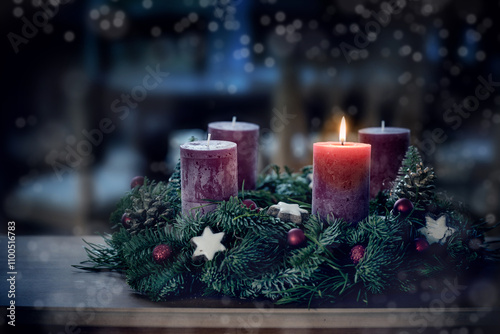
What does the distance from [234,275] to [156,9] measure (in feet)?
6.59

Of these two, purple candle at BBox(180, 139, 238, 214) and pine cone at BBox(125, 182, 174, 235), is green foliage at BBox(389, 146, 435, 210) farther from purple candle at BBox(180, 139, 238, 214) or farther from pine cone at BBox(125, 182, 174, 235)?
pine cone at BBox(125, 182, 174, 235)

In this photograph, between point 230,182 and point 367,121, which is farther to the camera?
point 367,121

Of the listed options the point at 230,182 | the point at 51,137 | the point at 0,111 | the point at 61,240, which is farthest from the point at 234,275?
the point at 0,111

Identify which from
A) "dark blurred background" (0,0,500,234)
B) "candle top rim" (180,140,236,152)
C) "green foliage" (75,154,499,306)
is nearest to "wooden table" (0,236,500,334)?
"green foliage" (75,154,499,306)

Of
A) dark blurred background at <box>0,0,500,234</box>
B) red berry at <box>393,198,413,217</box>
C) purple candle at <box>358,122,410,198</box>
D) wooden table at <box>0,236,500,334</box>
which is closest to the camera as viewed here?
wooden table at <box>0,236,500,334</box>

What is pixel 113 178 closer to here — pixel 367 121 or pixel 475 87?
pixel 367 121

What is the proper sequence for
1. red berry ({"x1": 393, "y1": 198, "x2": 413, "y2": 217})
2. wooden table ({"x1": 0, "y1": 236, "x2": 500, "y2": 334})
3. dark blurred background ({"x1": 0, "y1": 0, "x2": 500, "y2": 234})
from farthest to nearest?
dark blurred background ({"x1": 0, "y1": 0, "x2": 500, "y2": 234})
red berry ({"x1": 393, "y1": 198, "x2": 413, "y2": 217})
wooden table ({"x1": 0, "y1": 236, "x2": 500, "y2": 334})

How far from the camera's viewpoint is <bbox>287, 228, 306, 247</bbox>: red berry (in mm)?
792

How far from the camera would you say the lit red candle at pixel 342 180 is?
0.83m

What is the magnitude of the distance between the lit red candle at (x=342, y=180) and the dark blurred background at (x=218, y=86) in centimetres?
157

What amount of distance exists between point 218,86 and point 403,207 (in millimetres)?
1731

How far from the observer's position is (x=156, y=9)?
246cm

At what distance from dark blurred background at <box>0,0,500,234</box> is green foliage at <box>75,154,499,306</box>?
152 cm

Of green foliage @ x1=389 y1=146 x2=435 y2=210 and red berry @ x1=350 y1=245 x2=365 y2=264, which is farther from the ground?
green foliage @ x1=389 y1=146 x2=435 y2=210
